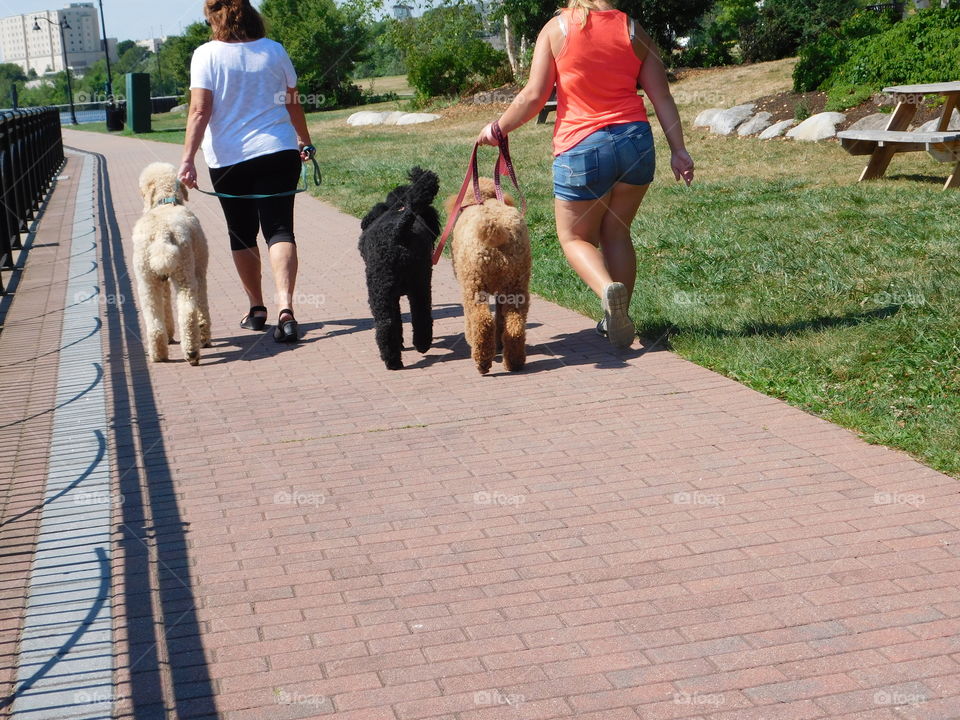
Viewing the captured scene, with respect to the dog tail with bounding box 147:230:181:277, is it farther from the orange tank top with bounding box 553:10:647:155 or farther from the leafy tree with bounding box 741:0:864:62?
the leafy tree with bounding box 741:0:864:62

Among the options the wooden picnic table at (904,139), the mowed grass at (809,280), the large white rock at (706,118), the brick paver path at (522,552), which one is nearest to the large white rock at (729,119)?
the large white rock at (706,118)

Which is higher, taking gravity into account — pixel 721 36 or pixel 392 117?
pixel 721 36

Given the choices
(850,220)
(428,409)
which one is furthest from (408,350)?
(850,220)

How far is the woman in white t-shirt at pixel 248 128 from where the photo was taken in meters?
6.94

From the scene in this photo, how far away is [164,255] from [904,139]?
8.27 meters

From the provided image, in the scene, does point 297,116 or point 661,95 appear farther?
point 297,116

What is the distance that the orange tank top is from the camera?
19.8ft

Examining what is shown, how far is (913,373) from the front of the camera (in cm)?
562

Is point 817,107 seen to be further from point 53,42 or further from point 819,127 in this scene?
point 53,42

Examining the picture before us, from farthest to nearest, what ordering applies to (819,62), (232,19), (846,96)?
(819,62), (846,96), (232,19)

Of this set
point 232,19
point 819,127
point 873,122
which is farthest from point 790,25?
point 232,19

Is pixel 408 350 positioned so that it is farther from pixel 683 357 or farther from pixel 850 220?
pixel 850 220

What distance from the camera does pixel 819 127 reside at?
640 inches

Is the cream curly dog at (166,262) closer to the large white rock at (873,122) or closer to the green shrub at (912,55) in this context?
the large white rock at (873,122)
